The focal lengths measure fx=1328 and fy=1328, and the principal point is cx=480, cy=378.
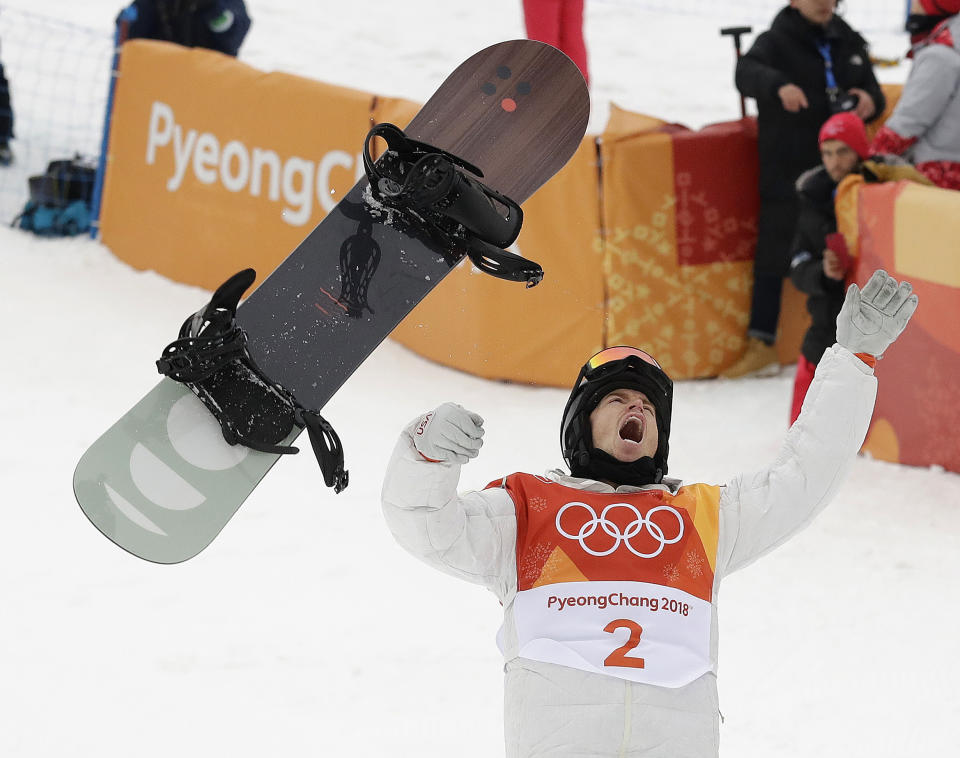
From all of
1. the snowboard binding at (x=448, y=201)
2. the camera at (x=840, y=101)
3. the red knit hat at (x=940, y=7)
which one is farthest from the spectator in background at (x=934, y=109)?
the snowboard binding at (x=448, y=201)

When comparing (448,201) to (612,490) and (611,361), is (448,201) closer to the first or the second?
(611,361)

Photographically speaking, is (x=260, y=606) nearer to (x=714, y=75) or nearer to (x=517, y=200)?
(x=517, y=200)

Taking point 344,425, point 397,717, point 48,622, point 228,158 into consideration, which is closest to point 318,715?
point 397,717

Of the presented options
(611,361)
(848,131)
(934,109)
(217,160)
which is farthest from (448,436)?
(217,160)

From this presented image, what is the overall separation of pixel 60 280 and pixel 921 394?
4105mm

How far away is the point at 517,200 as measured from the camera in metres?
3.41

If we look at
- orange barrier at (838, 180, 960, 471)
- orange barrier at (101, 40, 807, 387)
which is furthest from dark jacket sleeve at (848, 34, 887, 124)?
orange barrier at (838, 180, 960, 471)

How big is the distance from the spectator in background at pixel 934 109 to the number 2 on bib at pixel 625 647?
3338mm

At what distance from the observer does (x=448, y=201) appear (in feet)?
9.54

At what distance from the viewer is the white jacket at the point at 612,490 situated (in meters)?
2.28

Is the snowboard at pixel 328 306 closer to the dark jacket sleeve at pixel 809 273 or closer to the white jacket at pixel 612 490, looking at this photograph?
the white jacket at pixel 612 490

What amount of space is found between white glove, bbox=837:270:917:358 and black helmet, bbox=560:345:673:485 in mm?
373

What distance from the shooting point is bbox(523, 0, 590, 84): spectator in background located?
6.49 meters

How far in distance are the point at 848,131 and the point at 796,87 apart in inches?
23.1
